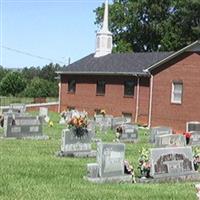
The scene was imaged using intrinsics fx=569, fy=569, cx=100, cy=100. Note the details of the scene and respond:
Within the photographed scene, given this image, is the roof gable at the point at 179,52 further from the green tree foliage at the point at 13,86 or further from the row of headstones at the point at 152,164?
the green tree foliage at the point at 13,86

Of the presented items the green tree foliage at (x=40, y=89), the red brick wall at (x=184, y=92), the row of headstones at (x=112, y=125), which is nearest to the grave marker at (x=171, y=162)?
the row of headstones at (x=112, y=125)

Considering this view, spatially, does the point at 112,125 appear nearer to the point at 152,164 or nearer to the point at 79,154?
the point at 79,154

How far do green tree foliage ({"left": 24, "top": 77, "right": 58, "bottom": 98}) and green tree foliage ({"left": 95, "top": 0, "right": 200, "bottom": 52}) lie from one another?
11.7 meters

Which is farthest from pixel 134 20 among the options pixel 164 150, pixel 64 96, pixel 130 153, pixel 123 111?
pixel 164 150

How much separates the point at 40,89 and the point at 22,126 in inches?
2083

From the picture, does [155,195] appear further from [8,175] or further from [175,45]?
[175,45]

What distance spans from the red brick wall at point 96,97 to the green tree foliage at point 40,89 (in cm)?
2567

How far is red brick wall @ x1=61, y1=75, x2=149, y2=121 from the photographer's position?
43.5 meters

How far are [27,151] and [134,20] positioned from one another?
52.4 metres

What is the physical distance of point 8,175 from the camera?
518 inches

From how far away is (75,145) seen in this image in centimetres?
1889

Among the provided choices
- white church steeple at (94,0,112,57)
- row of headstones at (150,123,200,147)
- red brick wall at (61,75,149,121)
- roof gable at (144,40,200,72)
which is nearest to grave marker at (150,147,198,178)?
row of headstones at (150,123,200,147)

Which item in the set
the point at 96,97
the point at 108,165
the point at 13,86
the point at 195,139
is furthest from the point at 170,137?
the point at 13,86

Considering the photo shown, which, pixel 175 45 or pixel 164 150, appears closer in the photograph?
pixel 164 150
